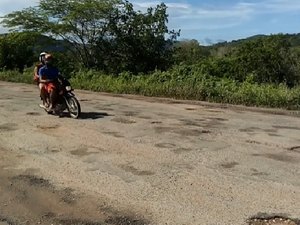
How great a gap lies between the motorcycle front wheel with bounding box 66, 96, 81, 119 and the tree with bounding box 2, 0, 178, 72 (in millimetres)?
12769

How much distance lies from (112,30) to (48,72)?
1267 cm

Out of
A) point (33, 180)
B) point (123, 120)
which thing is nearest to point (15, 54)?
point (123, 120)

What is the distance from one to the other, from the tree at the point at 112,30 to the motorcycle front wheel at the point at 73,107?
12.8m

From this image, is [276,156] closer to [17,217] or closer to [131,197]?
[131,197]

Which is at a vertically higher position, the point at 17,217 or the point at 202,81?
the point at 202,81

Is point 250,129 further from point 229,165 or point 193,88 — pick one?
point 193,88

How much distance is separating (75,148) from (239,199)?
3.58 m

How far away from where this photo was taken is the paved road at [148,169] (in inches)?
210

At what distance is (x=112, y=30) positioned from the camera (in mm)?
24500

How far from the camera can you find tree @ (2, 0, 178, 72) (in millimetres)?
24328

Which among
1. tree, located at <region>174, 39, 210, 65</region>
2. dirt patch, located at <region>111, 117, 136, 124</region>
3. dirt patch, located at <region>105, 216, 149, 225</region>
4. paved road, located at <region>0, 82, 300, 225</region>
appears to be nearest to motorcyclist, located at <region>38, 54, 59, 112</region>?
paved road, located at <region>0, 82, 300, 225</region>

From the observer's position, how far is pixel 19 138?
9.32 meters

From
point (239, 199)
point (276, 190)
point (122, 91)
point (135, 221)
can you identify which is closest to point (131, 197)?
point (135, 221)

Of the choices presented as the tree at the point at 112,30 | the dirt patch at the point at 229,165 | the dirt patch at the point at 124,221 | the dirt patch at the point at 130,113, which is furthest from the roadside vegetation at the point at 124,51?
the dirt patch at the point at 124,221
